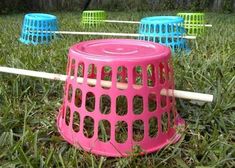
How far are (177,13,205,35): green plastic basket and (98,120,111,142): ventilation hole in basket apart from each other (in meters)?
2.57

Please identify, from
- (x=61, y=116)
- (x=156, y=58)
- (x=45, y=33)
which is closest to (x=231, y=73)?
(x=156, y=58)

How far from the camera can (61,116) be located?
1.67 m

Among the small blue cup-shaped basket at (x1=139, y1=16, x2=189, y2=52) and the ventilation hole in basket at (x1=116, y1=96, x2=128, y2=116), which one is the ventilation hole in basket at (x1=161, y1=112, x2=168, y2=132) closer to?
the ventilation hole in basket at (x1=116, y1=96, x2=128, y2=116)

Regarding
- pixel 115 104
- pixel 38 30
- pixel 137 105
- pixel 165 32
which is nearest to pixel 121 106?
pixel 137 105

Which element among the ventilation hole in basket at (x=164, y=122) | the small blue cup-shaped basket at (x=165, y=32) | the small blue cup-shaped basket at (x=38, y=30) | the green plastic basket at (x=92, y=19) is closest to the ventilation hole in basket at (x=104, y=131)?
the ventilation hole in basket at (x=164, y=122)

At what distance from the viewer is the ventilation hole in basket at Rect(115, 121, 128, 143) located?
5.07ft

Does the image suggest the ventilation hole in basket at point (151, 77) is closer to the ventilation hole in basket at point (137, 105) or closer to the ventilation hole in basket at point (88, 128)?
the ventilation hole in basket at point (137, 105)

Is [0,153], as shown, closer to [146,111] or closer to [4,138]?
[4,138]

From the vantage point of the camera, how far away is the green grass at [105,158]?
1430 millimetres

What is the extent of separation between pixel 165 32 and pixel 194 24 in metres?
1.23

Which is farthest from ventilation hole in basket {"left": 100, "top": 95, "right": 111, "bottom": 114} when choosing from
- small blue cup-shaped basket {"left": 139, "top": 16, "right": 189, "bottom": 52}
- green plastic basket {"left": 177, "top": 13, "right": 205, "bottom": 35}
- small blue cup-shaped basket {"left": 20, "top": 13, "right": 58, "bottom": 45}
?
green plastic basket {"left": 177, "top": 13, "right": 205, "bottom": 35}

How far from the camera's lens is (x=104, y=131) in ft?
5.03

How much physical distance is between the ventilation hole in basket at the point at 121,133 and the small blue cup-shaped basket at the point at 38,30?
2166mm

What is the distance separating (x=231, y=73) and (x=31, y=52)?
161 cm
